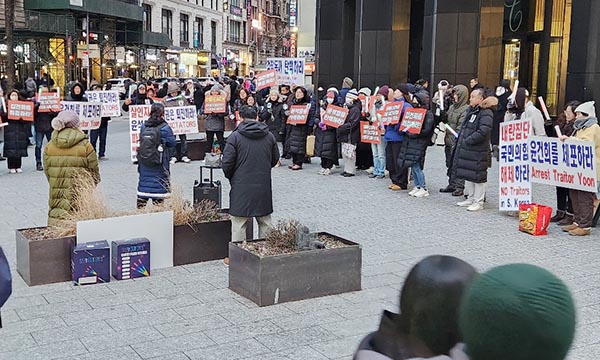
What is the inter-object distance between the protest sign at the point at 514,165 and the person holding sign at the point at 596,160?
895mm

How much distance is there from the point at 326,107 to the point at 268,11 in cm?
10583

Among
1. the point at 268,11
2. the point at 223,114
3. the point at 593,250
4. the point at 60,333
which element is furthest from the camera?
the point at 268,11

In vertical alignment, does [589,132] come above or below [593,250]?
above

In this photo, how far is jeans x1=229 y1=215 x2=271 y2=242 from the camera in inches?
313

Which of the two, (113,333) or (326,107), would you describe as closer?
(113,333)

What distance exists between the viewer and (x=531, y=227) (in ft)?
33.0

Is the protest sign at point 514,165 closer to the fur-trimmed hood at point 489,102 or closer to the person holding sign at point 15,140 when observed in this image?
the fur-trimmed hood at point 489,102

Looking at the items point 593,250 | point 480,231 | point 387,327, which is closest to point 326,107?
point 480,231

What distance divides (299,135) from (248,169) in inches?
331

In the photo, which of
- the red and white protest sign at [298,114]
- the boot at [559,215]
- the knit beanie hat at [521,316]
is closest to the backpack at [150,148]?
the boot at [559,215]

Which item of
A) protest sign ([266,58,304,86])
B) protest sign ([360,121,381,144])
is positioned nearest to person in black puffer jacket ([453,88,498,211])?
protest sign ([360,121,381,144])

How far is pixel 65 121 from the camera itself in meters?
8.30

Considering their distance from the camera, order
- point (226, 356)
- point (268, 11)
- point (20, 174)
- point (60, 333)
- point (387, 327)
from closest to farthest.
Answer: point (387, 327)
point (226, 356)
point (60, 333)
point (20, 174)
point (268, 11)

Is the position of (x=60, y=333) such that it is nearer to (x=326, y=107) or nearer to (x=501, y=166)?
(x=501, y=166)
